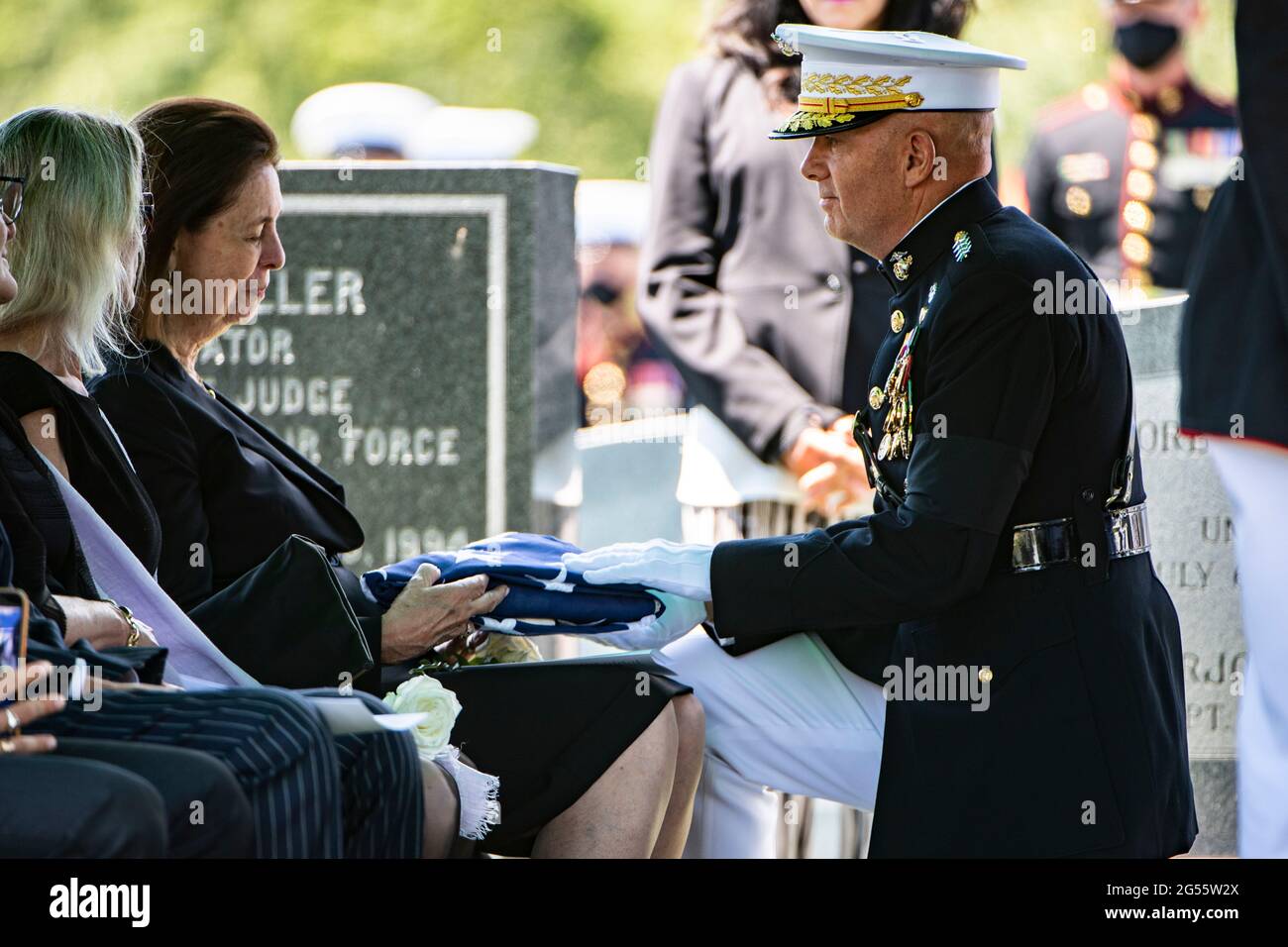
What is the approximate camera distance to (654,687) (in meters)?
3.32

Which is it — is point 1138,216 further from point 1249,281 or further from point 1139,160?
point 1249,281

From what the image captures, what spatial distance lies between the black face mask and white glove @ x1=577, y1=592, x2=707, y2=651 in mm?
4797

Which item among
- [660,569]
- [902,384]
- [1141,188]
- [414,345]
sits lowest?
[660,569]

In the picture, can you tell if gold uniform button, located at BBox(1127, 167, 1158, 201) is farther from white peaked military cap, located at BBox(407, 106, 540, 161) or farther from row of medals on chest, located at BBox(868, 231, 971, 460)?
row of medals on chest, located at BBox(868, 231, 971, 460)

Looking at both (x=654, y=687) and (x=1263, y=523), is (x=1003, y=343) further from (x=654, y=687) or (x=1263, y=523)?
(x=1263, y=523)

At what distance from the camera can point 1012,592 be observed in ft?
10.2

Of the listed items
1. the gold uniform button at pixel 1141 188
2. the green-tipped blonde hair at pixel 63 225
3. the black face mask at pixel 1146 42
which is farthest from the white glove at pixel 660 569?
the black face mask at pixel 1146 42

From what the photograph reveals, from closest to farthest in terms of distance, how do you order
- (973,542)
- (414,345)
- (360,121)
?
(973,542), (414,345), (360,121)

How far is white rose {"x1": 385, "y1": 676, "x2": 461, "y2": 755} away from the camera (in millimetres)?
3125

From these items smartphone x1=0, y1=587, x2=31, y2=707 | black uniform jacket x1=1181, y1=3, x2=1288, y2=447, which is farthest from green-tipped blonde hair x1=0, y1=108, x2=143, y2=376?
black uniform jacket x1=1181, y1=3, x2=1288, y2=447

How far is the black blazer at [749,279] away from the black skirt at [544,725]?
5.80 feet

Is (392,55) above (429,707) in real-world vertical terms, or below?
above

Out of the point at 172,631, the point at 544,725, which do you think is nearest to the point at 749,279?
the point at 544,725

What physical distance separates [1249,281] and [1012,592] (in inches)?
75.6
